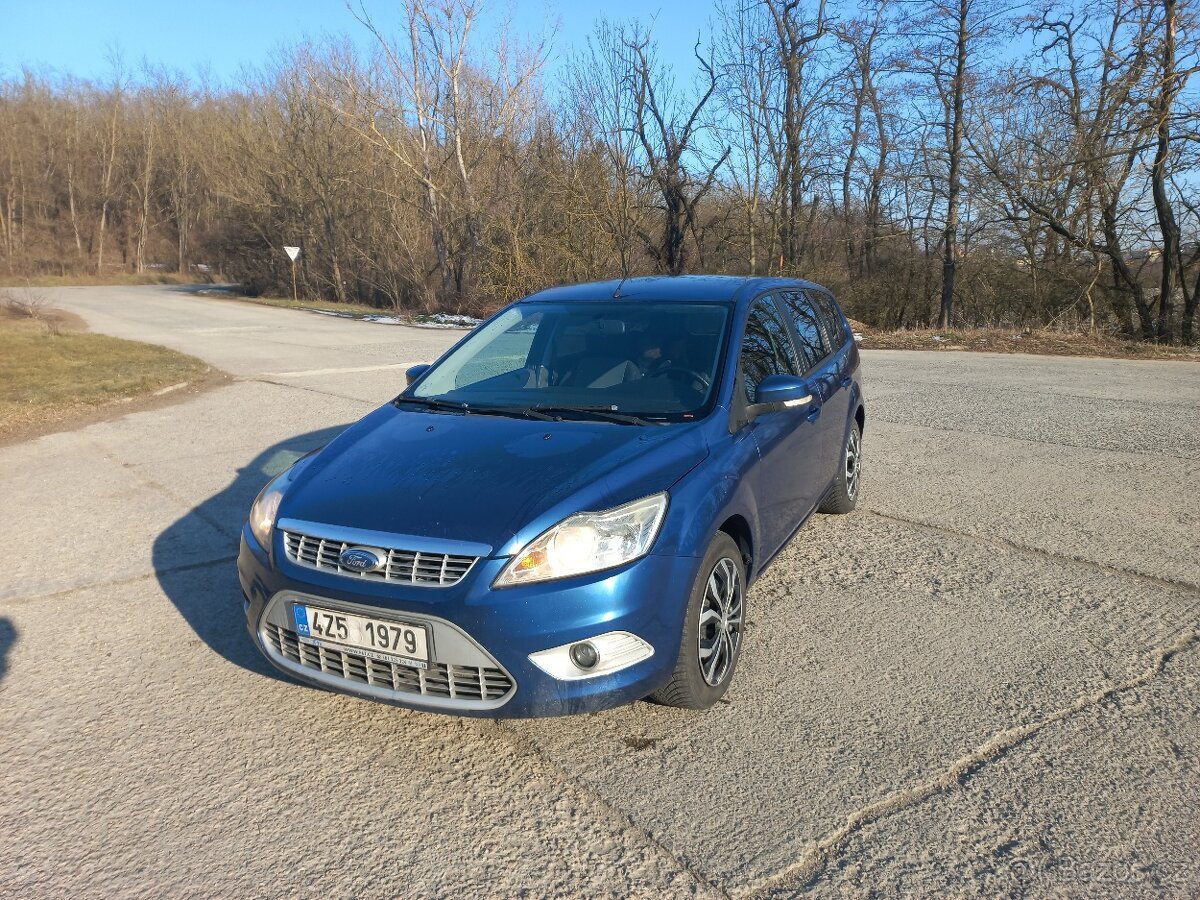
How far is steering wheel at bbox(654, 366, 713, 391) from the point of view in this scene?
3846 mm

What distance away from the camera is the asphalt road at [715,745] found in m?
2.45

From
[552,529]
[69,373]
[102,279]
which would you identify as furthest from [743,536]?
[102,279]

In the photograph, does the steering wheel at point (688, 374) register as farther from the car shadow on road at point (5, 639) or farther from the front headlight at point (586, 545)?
the car shadow on road at point (5, 639)

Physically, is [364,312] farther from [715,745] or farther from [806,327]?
[715,745]

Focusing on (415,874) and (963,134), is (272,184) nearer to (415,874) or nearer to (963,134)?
(963,134)

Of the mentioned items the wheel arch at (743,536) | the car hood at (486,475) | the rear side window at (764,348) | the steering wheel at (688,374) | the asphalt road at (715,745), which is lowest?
the asphalt road at (715,745)

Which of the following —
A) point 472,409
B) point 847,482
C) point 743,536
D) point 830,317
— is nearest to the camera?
point 743,536

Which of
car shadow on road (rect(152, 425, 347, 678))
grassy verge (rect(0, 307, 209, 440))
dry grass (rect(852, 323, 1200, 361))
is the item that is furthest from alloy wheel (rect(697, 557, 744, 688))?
dry grass (rect(852, 323, 1200, 361))

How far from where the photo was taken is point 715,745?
120 inches

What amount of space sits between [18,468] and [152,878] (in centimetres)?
658

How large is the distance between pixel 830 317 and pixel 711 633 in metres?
3.31

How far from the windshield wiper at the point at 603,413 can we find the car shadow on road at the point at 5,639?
8.50ft

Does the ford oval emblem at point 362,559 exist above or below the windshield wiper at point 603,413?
below

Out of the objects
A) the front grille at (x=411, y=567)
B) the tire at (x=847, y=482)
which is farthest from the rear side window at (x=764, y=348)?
the front grille at (x=411, y=567)
